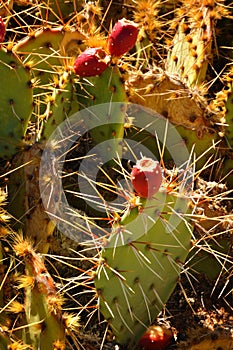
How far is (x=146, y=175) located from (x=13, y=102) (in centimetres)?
69

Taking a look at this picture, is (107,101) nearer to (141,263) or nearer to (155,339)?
(141,263)

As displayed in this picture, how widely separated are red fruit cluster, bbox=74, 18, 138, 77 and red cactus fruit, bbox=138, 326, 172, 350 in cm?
77

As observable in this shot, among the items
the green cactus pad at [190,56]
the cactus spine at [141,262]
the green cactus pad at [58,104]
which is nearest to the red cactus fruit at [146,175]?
the cactus spine at [141,262]

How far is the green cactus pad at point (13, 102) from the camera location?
7.82 feet

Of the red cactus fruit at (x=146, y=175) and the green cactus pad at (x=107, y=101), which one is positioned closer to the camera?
the red cactus fruit at (x=146, y=175)

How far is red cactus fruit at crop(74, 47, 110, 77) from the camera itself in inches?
93.6

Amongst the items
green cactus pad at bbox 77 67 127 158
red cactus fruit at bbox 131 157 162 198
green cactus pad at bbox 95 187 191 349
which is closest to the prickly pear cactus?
green cactus pad at bbox 77 67 127 158

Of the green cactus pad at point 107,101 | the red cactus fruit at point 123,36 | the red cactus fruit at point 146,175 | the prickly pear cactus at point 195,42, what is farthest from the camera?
the prickly pear cactus at point 195,42

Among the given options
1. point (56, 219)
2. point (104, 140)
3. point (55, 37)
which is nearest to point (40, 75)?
point (55, 37)

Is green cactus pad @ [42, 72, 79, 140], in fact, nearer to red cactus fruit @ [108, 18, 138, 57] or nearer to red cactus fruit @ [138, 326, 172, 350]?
red cactus fruit @ [108, 18, 138, 57]

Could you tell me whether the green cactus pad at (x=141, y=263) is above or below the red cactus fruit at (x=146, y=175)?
below

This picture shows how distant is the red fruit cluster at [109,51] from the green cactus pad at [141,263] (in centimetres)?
49

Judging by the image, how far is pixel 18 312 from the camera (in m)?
2.10

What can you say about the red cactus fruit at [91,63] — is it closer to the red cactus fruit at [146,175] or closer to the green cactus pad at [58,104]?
the green cactus pad at [58,104]
